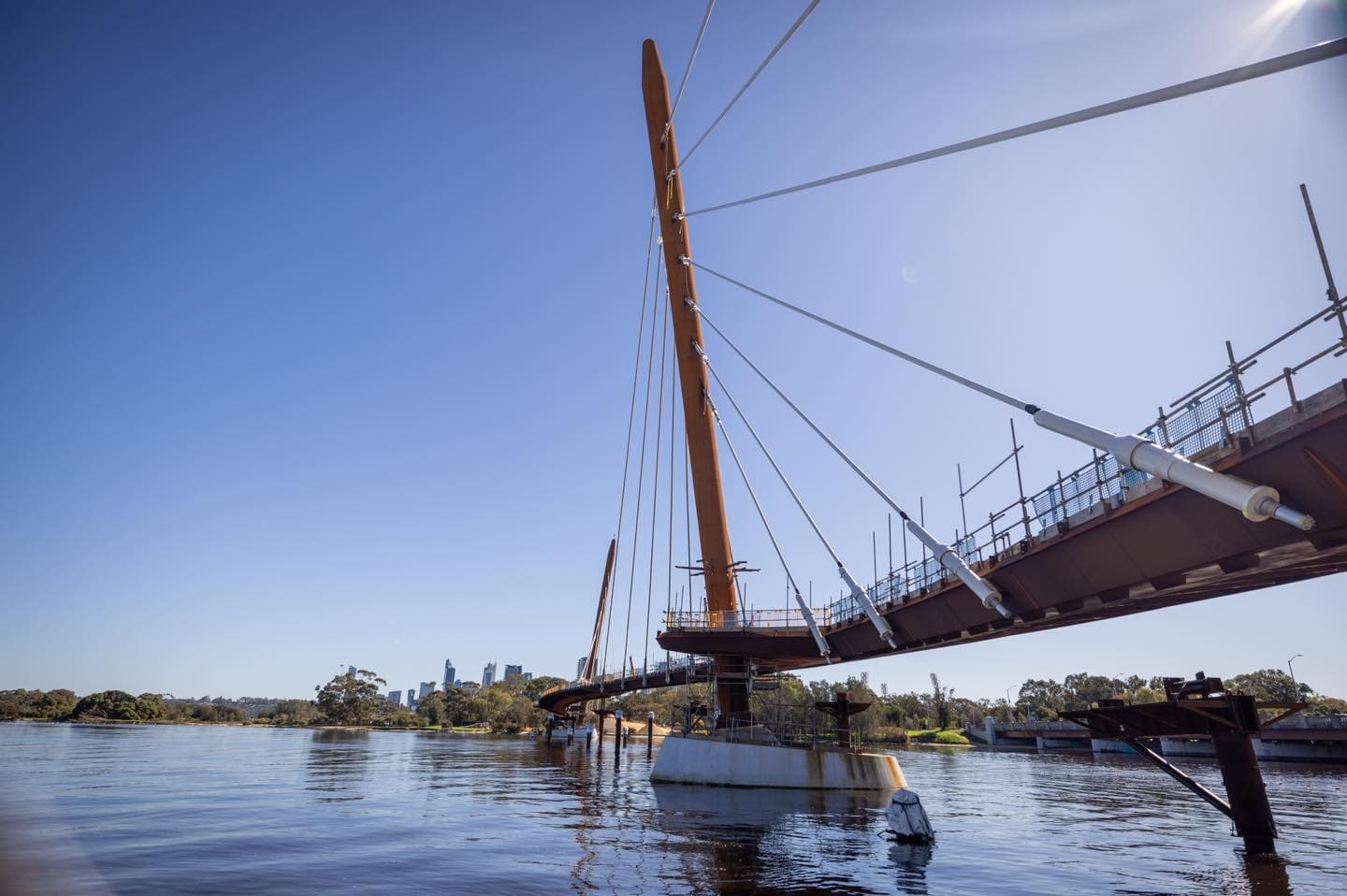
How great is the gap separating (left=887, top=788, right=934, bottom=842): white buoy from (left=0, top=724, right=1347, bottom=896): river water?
592mm

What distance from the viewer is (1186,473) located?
543 inches

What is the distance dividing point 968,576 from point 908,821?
26.5 feet

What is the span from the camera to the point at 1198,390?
618 inches

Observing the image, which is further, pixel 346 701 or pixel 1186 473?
pixel 346 701

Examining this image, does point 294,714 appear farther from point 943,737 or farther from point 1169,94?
point 1169,94

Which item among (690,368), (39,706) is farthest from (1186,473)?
(39,706)

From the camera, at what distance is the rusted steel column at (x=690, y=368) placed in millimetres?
43219

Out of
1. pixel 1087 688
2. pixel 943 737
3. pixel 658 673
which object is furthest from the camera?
pixel 1087 688

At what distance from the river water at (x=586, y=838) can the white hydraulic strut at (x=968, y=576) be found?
7.30 meters

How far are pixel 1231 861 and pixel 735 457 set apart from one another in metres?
26.4

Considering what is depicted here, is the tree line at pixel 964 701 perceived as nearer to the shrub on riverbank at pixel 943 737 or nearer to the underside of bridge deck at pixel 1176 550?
the shrub on riverbank at pixel 943 737

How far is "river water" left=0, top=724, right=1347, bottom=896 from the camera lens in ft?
49.2

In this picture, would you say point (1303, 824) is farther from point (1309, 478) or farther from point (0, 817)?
point (0, 817)

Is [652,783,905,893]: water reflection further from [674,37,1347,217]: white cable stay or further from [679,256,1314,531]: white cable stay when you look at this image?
[674,37,1347,217]: white cable stay
